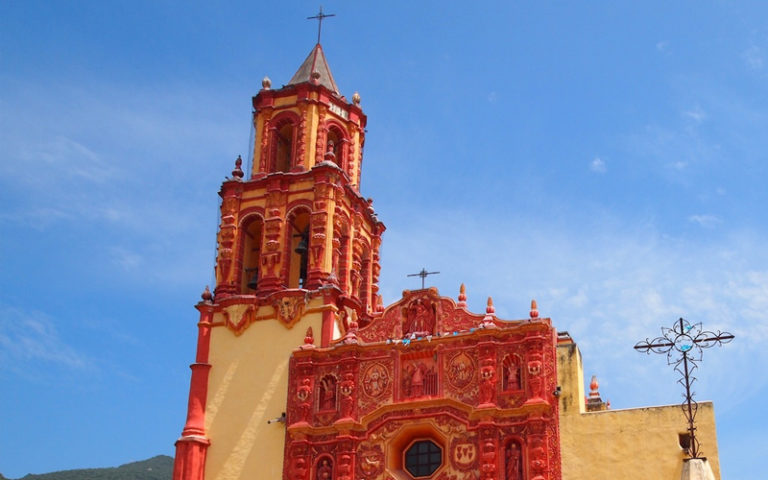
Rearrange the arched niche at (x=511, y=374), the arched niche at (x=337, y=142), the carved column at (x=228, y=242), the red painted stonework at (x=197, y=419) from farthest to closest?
the arched niche at (x=337, y=142) → the carved column at (x=228, y=242) → the red painted stonework at (x=197, y=419) → the arched niche at (x=511, y=374)

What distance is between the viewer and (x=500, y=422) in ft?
78.0

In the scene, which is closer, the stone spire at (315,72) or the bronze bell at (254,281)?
the bronze bell at (254,281)

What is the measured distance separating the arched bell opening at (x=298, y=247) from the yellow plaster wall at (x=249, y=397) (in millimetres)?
1725

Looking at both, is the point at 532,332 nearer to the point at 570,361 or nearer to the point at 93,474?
the point at 570,361

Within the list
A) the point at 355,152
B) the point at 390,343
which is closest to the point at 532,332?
the point at 390,343

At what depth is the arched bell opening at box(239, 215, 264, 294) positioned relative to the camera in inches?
1123

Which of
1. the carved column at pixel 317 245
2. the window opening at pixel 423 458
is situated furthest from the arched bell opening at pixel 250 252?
the window opening at pixel 423 458

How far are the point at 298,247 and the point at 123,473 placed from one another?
36815 millimetres

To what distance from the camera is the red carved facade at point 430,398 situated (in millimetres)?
23562

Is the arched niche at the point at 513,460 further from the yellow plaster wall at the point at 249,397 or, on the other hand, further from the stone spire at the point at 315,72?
the stone spire at the point at 315,72

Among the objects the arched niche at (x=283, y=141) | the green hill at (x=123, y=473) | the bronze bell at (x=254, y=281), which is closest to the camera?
the bronze bell at (x=254, y=281)

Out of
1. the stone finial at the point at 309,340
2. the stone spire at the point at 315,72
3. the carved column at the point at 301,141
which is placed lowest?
the stone finial at the point at 309,340

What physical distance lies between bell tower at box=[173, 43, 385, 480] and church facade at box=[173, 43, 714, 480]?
0.04 metres

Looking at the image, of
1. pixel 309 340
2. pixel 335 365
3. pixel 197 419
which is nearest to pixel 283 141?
pixel 309 340
